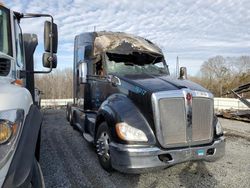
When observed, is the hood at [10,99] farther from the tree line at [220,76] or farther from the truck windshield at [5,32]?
the tree line at [220,76]

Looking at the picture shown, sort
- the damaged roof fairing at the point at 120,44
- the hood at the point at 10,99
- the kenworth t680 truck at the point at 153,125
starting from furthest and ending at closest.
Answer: the damaged roof fairing at the point at 120,44
the kenworth t680 truck at the point at 153,125
the hood at the point at 10,99

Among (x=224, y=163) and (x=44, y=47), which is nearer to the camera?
(x=44, y=47)

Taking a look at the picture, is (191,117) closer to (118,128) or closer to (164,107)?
(164,107)

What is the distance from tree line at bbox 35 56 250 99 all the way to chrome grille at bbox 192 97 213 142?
13.5 metres

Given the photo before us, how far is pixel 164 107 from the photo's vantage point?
494 cm

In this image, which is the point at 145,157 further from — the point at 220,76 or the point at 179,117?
the point at 220,76

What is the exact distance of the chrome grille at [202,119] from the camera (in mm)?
5109

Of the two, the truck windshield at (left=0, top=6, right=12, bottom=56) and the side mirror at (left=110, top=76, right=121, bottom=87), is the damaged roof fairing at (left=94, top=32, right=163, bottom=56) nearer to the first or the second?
the side mirror at (left=110, top=76, right=121, bottom=87)

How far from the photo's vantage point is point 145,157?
468cm

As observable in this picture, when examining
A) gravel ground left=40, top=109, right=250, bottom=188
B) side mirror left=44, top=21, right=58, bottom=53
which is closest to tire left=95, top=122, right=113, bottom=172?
gravel ground left=40, top=109, right=250, bottom=188

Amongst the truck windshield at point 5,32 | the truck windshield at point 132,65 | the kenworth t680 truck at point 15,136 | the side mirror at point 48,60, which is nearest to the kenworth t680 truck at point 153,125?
the truck windshield at point 132,65

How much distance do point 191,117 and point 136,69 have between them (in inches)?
81.9

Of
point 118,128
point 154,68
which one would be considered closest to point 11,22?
point 118,128

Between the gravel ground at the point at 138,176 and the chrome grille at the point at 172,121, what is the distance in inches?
29.5
